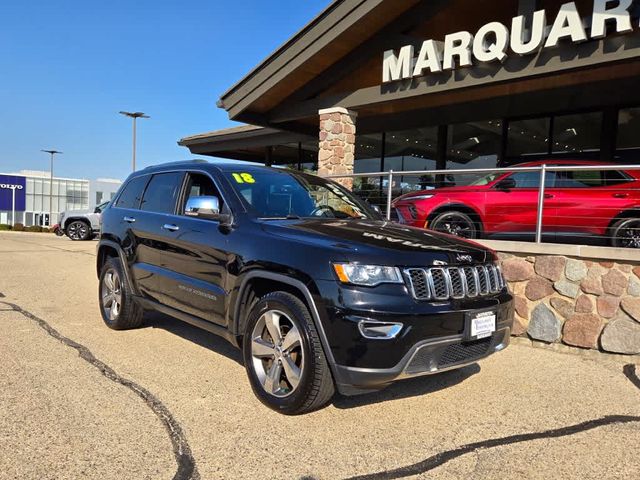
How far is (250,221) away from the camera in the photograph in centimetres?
376

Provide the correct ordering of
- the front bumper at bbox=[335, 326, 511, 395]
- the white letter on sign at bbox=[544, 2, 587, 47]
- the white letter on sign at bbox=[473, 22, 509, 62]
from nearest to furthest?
the front bumper at bbox=[335, 326, 511, 395] < the white letter on sign at bbox=[544, 2, 587, 47] < the white letter on sign at bbox=[473, 22, 509, 62]

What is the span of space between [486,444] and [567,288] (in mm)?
3041

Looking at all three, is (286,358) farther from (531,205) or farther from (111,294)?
(531,205)

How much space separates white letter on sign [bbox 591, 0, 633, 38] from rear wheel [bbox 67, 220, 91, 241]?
17624 mm

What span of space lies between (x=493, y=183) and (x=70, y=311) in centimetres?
608

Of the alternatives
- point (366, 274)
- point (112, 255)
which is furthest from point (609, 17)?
point (112, 255)

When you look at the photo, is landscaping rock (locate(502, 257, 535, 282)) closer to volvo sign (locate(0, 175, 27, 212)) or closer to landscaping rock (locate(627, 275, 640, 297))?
landscaping rock (locate(627, 275, 640, 297))

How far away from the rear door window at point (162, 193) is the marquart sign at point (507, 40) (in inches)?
212

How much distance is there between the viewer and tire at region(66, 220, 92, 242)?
62.3ft

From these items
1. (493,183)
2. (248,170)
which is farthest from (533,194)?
(248,170)

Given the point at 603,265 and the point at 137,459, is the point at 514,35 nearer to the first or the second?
the point at 603,265

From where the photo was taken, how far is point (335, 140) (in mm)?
10062

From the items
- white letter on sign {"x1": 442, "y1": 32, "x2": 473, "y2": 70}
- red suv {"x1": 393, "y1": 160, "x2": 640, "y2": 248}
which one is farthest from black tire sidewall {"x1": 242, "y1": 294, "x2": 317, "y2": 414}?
white letter on sign {"x1": 442, "y1": 32, "x2": 473, "y2": 70}

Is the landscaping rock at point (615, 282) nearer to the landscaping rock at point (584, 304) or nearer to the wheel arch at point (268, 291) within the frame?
the landscaping rock at point (584, 304)
